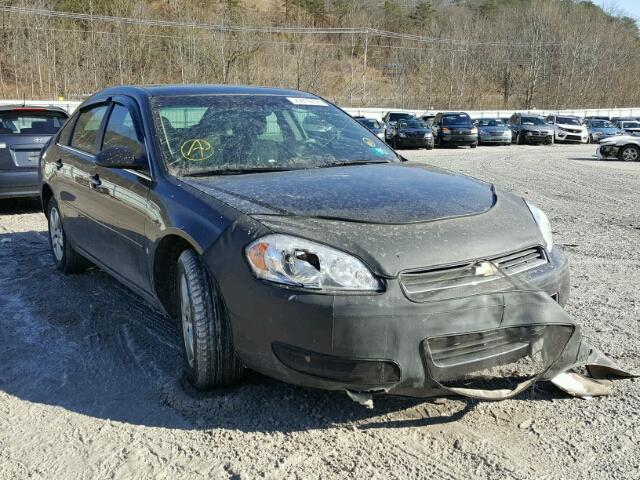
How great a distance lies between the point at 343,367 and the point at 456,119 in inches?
1081

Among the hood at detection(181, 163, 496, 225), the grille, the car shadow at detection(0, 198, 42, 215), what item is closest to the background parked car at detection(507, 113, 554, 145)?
the car shadow at detection(0, 198, 42, 215)

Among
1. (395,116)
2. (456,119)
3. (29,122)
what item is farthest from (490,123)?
(29,122)

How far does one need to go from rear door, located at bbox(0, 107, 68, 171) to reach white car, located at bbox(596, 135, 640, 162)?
17966 millimetres

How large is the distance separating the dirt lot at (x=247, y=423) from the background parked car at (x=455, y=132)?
951 inches

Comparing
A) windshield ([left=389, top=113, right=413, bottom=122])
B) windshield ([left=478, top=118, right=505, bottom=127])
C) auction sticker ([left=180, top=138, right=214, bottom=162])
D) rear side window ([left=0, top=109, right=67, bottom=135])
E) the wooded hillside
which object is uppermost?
the wooded hillside

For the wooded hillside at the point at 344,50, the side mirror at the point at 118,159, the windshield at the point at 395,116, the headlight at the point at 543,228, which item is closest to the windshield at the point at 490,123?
the windshield at the point at 395,116

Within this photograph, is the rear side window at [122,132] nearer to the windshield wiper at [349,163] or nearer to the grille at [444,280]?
the windshield wiper at [349,163]

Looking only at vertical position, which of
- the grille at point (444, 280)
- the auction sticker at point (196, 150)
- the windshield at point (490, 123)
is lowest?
the windshield at point (490, 123)

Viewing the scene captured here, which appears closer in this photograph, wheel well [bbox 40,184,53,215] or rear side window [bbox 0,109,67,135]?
wheel well [bbox 40,184,53,215]

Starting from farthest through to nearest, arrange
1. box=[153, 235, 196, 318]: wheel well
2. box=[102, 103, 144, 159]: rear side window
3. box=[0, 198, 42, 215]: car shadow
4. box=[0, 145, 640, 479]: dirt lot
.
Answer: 1. box=[0, 198, 42, 215]: car shadow
2. box=[102, 103, 144, 159]: rear side window
3. box=[153, 235, 196, 318]: wheel well
4. box=[0, 145, 640, 479]: dirt lot

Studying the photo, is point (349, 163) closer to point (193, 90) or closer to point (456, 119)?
point (193, 90)

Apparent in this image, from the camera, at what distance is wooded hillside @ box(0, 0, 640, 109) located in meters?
44.4

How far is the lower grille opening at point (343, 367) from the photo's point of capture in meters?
2.62

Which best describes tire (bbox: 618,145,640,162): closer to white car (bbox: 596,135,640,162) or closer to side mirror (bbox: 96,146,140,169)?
white car (bbox: 596,135,640,162)
